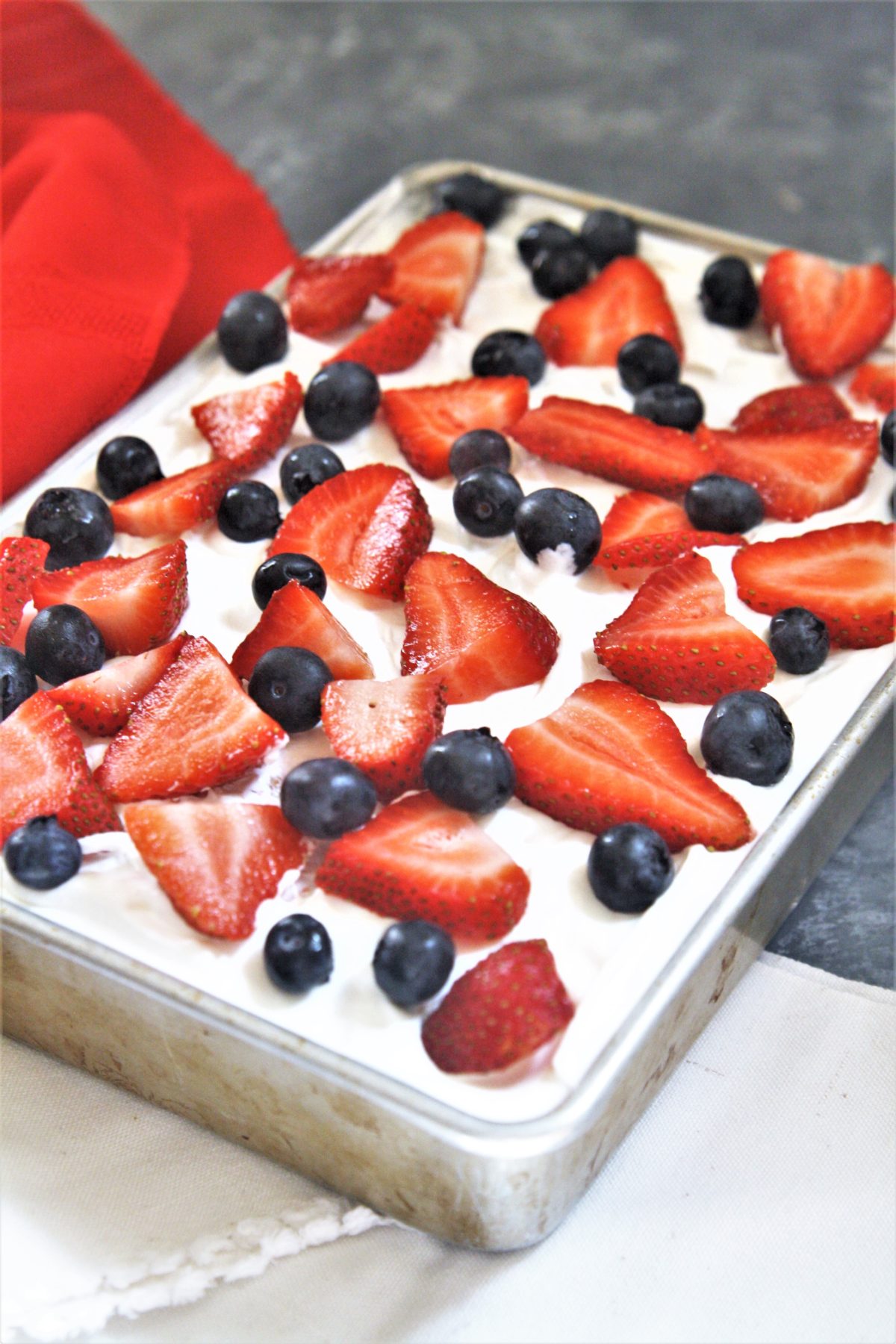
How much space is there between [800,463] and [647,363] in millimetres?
275

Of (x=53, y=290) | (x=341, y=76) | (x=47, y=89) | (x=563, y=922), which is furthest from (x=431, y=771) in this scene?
(x=341, y=76)

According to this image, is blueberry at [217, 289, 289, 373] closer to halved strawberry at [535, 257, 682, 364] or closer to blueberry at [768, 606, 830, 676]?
halved strawberry at [535, 257, 682, 364]

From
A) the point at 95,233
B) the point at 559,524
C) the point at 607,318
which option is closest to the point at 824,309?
the point at 607,318

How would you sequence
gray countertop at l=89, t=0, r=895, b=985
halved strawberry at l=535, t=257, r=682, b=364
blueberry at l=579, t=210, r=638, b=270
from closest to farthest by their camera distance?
halved strawberry at l=535, t=257, r=682, b=364 < blueberry at l=579, t=210, r=638, b=270 < gray countertop at l=89, t=0, r=895, b=985

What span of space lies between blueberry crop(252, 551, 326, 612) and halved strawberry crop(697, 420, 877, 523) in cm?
55

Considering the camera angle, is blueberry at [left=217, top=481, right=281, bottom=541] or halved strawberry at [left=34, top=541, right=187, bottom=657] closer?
halved strawberry at [left=34, top=541, right=187, bottom=657]

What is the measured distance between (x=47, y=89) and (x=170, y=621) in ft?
3.97

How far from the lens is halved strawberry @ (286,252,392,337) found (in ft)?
7.26

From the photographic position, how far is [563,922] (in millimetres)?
1410

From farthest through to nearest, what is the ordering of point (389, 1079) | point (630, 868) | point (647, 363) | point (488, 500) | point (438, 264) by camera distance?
point (438, 264) < point (647, 363) < point (488, 500) < point (630, 868) < point (389, 1079)

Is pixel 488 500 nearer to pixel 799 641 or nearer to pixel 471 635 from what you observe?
pixel 471 635

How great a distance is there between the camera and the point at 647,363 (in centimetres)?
206

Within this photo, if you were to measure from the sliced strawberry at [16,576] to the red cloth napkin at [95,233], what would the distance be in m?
0.29

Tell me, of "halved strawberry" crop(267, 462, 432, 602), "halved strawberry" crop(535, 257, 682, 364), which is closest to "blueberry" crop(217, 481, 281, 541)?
"halved strawberry" crop(267, 462, 432, 602)
